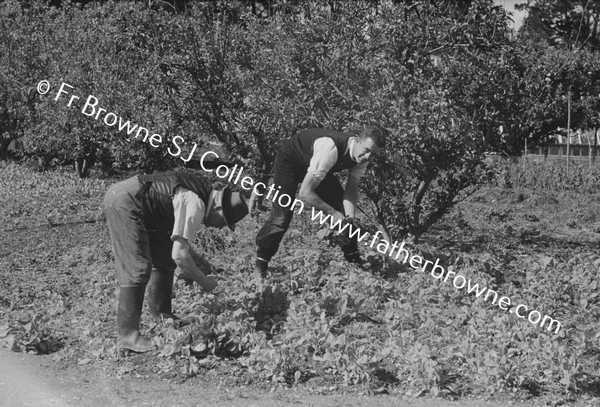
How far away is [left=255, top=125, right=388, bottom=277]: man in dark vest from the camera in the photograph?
6555 millimetres

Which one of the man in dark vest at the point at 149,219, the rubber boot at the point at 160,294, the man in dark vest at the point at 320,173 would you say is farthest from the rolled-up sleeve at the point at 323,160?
the rubber boot at the point at 160,294

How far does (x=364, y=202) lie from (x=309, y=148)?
9.09 ft

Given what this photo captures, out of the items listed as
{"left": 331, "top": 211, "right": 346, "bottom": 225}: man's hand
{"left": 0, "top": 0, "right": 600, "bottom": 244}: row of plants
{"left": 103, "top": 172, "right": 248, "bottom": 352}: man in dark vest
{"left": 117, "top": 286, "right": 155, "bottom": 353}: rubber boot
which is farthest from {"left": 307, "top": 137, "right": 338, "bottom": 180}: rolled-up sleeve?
{"left": 117, "top": 286, "right": 155, "bottom": 353}: rubber boot

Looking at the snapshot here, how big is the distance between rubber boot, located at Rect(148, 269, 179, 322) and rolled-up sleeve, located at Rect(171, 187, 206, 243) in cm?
76

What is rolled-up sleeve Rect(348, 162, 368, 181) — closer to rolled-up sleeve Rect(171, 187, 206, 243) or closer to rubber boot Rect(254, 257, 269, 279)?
rubber boot Rect(254, 257, 269, 279)

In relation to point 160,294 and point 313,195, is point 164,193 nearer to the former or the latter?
point 160,294

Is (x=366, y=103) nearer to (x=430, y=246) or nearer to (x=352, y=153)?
(x=352, y=153)

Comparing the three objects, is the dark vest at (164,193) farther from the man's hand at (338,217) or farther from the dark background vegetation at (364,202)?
the man's hand at (338,217)

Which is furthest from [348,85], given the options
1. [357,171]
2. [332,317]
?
[332,317]

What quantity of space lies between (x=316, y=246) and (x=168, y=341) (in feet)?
9.85

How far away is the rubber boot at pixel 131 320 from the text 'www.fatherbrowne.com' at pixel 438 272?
195 centimetres

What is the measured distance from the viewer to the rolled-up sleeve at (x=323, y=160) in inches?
256

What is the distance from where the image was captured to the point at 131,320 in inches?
215

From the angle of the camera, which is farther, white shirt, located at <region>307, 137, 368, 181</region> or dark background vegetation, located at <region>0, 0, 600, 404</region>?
white shirt, located at <region>307, 137, 368, 181</region>
